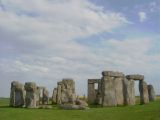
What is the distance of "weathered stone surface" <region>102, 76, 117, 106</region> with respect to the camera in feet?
118

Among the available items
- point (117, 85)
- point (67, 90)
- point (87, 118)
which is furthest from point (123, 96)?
point (87, 118)

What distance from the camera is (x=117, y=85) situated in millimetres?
37781

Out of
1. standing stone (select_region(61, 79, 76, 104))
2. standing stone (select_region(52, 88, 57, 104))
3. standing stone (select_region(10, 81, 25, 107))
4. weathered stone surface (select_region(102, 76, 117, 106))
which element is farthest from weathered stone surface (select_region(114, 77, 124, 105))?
standing stone (select_region(52, 88, 57, 104))

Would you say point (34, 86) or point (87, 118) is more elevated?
point (34, 86)

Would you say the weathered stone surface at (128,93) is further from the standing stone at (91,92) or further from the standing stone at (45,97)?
the standing stone at (45,97)

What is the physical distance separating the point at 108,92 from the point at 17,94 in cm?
979

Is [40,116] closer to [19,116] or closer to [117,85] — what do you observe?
[19,116]

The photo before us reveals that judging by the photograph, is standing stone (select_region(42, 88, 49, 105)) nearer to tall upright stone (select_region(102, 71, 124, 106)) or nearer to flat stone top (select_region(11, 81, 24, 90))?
flat stone top (select_region(11, 81, 24, 90))

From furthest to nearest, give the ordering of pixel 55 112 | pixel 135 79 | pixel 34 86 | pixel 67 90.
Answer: pixel 67 90 → pixel 135 79 → pixel 34 86 → pixel 55 112

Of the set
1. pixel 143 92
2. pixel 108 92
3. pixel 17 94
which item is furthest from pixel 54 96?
Result: pixel 143 92

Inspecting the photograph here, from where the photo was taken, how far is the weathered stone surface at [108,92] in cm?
3597

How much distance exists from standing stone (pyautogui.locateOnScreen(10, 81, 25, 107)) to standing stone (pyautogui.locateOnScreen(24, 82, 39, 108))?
2.15 metres

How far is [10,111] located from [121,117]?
9.22 meters

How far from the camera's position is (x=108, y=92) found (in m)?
36.2
